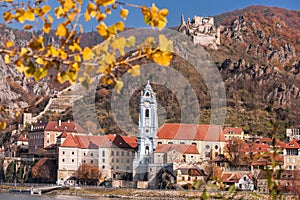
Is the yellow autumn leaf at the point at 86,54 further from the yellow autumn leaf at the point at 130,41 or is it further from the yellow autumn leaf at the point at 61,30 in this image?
the yellow autumn leaf at the point at 130,41

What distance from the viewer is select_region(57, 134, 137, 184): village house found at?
216 ft

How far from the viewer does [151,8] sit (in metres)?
4.95

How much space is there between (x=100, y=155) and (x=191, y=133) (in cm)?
930

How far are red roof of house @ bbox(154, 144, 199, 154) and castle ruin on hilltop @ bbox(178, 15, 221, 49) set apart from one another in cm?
5544

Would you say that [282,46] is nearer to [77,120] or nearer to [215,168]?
[77,120]

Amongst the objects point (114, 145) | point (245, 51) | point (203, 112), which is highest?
point (245, 51)

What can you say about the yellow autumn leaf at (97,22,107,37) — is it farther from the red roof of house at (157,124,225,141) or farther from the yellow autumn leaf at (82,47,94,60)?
the red roof of house at (157,124,225,141)

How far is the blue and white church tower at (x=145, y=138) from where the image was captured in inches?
2446

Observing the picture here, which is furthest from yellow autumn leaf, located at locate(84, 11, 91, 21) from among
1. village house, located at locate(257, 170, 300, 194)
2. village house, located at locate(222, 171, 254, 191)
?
village house, located at locate(222, 171, 254, 191)

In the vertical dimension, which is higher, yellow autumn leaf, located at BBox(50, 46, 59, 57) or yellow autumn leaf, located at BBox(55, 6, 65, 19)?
yellow autumn leaf, located at BBox(55, 6, 65, 19)

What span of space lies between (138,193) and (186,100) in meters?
36.9

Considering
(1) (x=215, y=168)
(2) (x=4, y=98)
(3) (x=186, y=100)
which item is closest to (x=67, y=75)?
(1) (x=215, y=168)

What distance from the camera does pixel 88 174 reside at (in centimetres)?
6384

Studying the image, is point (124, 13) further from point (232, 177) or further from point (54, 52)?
point (232, 177)
